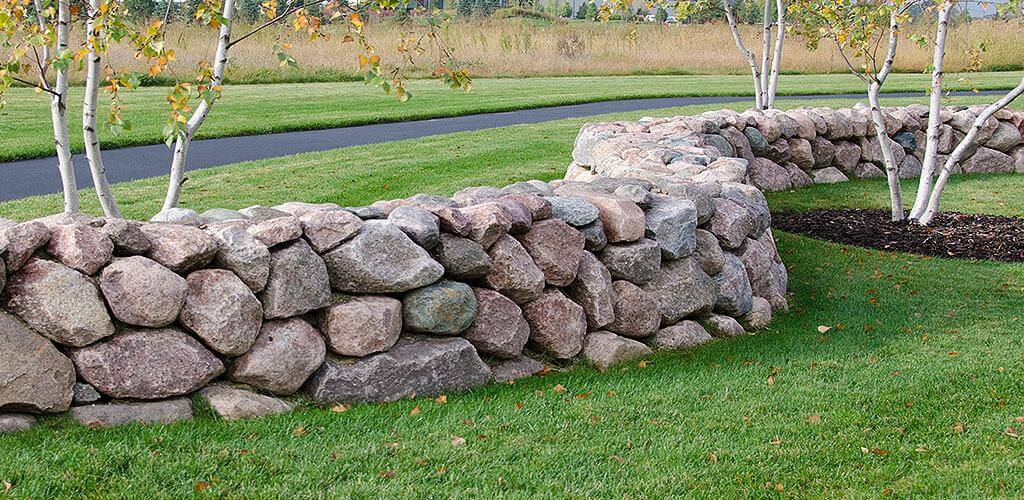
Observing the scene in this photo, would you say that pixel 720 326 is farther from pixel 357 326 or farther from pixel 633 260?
pixel 357 326

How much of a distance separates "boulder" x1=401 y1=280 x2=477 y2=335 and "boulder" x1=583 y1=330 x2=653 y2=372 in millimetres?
859

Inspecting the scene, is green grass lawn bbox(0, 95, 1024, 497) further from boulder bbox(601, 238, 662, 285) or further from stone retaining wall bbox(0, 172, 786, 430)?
boulder bbox(601, 238, 662, 285)

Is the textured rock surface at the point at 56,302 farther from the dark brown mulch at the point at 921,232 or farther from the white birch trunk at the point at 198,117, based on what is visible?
the dark brown mulch at the point at 921,232

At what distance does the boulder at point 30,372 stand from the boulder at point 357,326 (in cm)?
115

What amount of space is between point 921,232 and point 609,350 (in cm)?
490

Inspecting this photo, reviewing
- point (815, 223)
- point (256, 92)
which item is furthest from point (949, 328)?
point (256, 92)

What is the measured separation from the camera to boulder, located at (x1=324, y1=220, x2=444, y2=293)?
15.4 ft

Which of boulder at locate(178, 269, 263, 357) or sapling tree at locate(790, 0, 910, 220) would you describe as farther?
sapling tree at locate(790, 0, 910, 220)

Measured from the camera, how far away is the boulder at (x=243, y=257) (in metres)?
4.41

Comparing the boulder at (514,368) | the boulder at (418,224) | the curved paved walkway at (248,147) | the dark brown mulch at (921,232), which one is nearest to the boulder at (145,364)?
the boulder at (418,224)

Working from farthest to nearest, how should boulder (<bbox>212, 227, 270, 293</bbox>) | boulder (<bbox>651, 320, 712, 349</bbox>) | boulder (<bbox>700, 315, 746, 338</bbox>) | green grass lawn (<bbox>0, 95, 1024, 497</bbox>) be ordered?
1. boulder (<bbox>700, 315, 746, 338</bbox>)
2. boulder (<bbox>651, 320, 712, 349</bbox>)
3. boulder (<bbox>212, 227, 270, 293</bbox>)
4. green grass lawn (<bbox>0, 95, 1024, 497</bbox>)

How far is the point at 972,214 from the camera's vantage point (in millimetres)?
10078

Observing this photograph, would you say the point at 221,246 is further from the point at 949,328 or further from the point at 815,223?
the point at 815,223

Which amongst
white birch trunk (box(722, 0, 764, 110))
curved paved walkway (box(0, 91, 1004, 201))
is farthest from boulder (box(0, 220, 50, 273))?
white birch trunk (box(722, 0, 764, 110))
